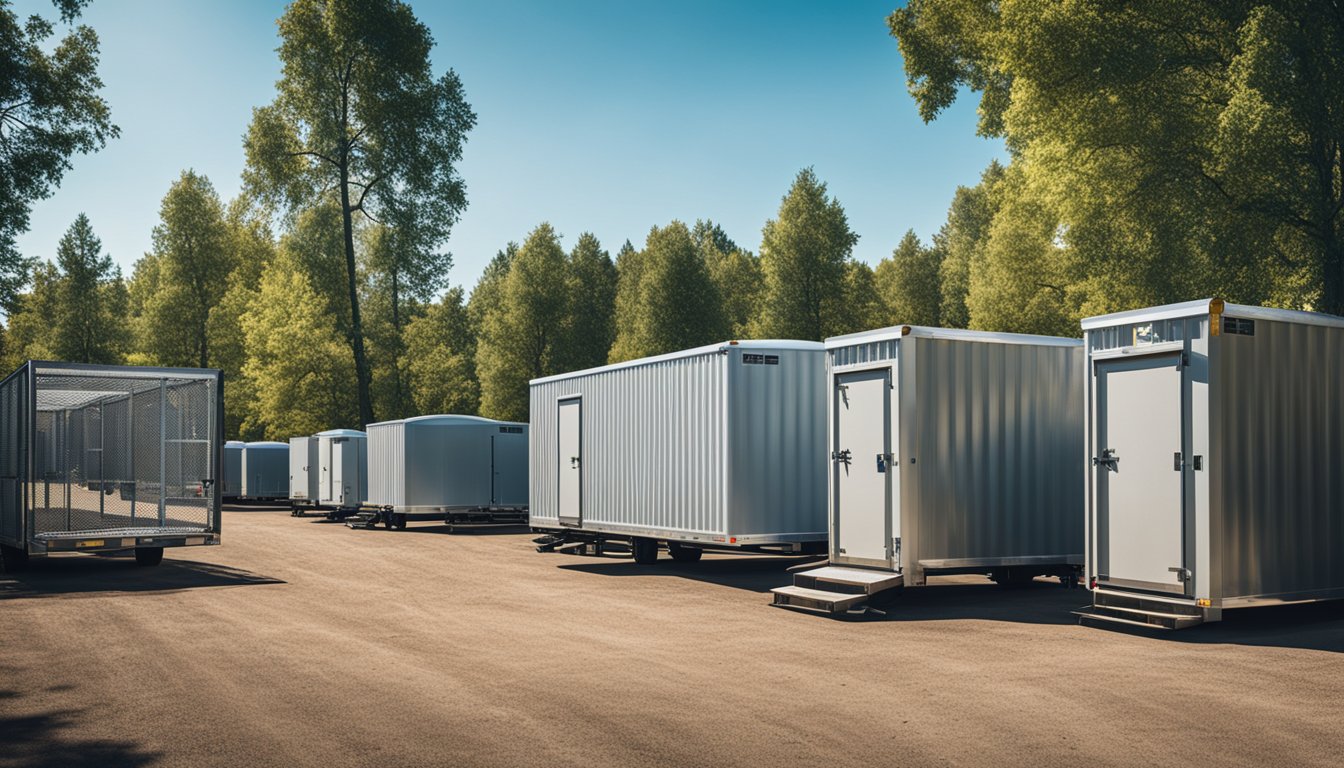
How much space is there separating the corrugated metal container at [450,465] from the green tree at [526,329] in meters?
26.7

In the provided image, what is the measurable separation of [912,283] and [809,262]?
24488 millimetres

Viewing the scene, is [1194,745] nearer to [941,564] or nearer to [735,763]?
[735,763]

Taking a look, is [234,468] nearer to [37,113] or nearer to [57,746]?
[37,113]

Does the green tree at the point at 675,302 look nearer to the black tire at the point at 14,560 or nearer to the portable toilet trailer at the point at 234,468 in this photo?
the portable toilet trailer at the point at 234,468

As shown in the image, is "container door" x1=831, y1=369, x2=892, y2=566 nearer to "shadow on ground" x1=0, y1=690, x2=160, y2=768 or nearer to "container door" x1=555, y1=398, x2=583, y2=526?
"container door" x1=555, y1=398, x2=583, y2=526

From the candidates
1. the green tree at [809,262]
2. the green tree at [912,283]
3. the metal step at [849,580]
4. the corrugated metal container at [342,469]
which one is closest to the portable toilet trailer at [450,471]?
the corrugated metal container at [342,469]

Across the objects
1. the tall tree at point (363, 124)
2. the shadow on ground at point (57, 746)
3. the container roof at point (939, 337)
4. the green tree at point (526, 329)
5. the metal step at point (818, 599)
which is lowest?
the metal step at point (818, 599)

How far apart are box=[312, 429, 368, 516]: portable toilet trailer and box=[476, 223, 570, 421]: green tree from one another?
21.4 meters

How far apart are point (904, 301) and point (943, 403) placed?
5877 centimetres

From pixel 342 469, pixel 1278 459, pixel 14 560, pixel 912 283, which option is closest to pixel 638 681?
pixel 1278 459

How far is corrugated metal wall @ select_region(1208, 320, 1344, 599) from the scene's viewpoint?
10.4 metres

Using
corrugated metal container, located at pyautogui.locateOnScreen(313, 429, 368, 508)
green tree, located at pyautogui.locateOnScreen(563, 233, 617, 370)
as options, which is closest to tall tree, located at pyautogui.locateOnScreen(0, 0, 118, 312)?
corrugated metal container, located at pyautogui.locateOnScreen(313, 429, 368, 508)

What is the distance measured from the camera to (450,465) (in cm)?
2802

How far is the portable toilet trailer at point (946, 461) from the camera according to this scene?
12.5m
